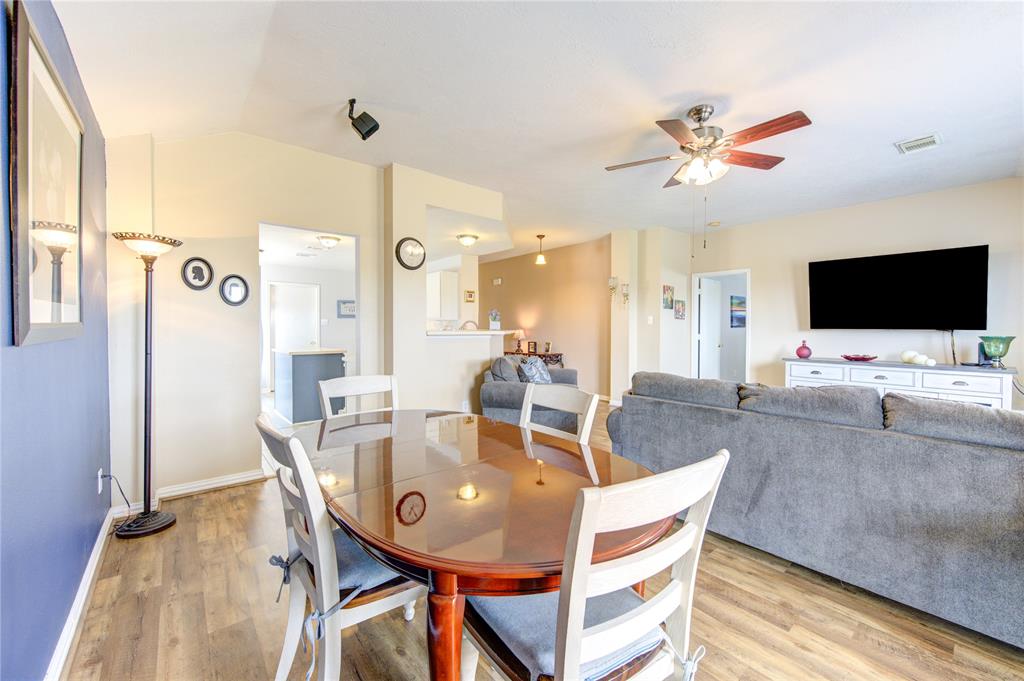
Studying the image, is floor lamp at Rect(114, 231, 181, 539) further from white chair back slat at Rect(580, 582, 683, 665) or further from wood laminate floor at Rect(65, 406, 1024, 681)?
white chair back slat at Rect(580, 582, 683, 665)

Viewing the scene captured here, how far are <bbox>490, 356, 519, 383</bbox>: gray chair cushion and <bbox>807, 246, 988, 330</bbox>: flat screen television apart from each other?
3795 millimetres

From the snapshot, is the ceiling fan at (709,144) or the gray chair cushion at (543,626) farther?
the ceiling fan at (709,144)

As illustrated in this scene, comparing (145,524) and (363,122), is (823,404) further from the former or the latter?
(145,524)

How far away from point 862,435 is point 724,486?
2.18ft

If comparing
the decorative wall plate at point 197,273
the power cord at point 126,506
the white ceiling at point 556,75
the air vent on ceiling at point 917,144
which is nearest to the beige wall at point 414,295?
the white ceiling at point 556,75

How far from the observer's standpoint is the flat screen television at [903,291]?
4047 mm

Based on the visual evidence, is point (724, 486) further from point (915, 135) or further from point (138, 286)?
point (138, 286)

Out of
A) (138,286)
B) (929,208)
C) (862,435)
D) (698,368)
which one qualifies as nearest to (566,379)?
(698,368)

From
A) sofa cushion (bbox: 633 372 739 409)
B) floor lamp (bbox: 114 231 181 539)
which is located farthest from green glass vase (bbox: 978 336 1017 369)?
floor lamp (bbox: 114 231 181 539)

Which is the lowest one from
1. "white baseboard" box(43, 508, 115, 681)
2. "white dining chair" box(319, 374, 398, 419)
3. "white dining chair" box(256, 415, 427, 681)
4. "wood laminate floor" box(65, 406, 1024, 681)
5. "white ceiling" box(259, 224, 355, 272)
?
"wood laminate floor" box(65, 406, 1024, 681)

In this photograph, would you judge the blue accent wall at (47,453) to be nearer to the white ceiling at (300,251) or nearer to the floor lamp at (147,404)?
the floor lamp at (147,404)

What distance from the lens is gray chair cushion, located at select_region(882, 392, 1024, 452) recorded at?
1497 millimetres

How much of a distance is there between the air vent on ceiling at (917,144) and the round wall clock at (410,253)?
3878 millimetres

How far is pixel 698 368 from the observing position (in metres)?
6.40
